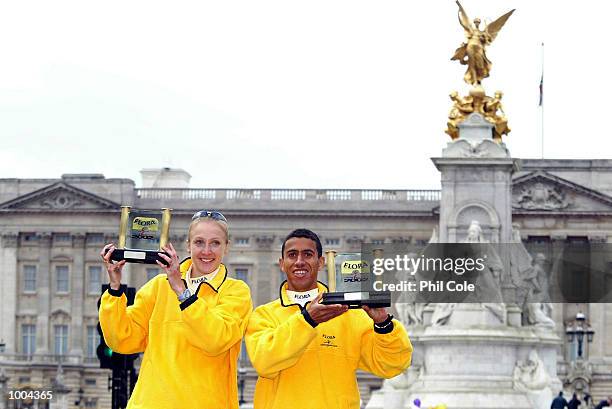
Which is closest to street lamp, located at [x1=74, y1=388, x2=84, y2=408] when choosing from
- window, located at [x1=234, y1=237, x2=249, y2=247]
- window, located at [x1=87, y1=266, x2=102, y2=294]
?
window, located at [x1=87, y1=266, x2=102, y2=294]

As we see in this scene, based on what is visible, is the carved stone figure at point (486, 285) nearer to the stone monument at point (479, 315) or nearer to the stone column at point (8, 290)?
the stone monument at point (479, 315)

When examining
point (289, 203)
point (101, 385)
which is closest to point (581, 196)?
point (289, 203)

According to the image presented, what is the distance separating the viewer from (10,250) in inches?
4092

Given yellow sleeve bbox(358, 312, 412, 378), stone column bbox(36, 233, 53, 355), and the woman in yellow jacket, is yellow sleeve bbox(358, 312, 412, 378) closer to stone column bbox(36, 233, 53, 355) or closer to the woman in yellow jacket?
the woman in yellow jacket

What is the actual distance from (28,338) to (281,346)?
92079 mm

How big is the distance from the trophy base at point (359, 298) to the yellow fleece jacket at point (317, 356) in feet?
1.10

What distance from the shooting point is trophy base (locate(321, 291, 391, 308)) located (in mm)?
11578

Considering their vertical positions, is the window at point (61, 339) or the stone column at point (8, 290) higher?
the stone column at point (8, 290)

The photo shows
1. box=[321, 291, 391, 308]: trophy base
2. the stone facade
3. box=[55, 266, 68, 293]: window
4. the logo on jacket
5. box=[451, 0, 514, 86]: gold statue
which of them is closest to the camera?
box=[321, 291, 391, 308]: trophy base

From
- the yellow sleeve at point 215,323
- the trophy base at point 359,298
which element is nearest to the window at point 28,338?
the yellow sleeve at point 215,323

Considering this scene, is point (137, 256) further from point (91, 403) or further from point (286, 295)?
point (91, 403)

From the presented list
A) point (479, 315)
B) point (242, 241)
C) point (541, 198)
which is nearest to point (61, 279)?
point (242, 241)

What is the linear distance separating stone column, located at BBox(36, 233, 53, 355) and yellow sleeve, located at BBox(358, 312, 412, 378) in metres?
89.9

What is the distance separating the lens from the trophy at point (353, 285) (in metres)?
11.6
